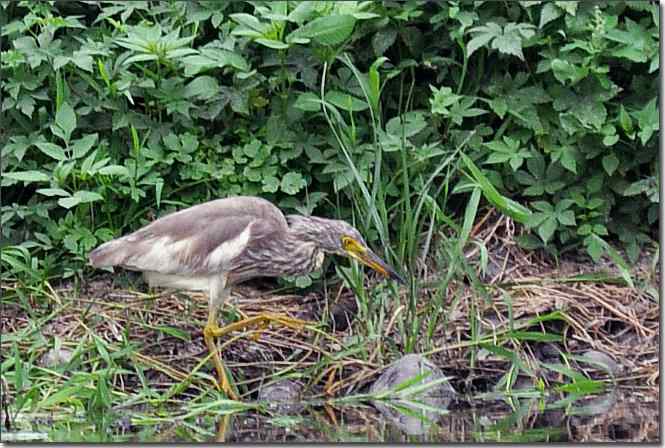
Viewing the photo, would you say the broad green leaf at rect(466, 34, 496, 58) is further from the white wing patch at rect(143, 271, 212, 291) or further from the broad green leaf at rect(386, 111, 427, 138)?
the white wing patch at rect(143, 271, 212, 291)

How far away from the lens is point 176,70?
6152mm

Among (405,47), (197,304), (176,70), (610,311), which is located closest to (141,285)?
(197,304)

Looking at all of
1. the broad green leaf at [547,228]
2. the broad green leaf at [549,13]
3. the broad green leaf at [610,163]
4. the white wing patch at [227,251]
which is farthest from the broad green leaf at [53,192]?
the broad green leaf at [610,163]

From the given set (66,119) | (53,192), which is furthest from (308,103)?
(53,192)

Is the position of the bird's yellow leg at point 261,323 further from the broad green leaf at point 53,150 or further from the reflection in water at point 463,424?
the broad green leaf at point 53,150

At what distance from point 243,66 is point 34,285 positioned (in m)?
1.28

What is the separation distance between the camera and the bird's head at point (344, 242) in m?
5.49

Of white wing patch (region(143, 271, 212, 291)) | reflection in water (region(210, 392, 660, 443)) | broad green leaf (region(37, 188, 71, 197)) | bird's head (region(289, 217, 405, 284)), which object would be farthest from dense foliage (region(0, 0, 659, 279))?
reflection in water (region(210, 392, 660, 443))

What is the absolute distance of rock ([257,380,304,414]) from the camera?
5.25 m

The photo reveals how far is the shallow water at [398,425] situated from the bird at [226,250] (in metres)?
0.38

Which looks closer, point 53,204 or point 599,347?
point 599,347

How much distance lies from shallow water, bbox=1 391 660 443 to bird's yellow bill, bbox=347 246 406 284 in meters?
0.56

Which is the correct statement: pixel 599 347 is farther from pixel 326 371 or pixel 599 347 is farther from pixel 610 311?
pixel 326 371

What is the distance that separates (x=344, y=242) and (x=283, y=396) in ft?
2.12
